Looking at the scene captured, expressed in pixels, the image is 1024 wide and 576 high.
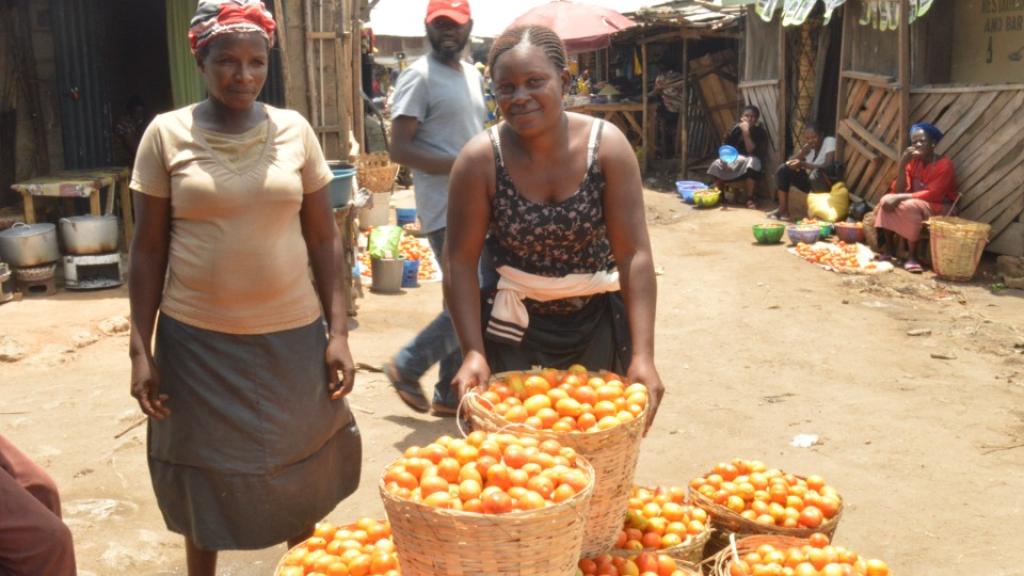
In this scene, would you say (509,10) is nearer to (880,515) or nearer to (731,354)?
(731,354)

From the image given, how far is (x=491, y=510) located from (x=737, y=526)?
4.70 ft

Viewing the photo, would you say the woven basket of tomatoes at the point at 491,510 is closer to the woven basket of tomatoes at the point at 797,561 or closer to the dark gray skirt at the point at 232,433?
the dark gray skirt at the point at 232,433

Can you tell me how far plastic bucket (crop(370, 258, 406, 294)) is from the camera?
875 centimetres

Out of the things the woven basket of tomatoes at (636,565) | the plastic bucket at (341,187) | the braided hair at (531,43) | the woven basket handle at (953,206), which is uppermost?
the braided hair at (531,43)

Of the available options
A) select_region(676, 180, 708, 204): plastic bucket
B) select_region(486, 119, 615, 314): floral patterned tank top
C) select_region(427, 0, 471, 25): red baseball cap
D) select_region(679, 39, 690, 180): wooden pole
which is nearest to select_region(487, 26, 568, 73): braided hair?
select_region(486, 119, 615, 314): floral patterned tank top

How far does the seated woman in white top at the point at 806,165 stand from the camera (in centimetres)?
1257

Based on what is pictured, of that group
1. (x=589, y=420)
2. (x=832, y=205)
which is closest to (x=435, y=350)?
(x=589, y=420)

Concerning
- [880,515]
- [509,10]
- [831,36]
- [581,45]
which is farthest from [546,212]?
[509,10]

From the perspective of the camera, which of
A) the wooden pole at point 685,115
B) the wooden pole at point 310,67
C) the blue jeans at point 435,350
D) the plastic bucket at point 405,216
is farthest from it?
the wooden pole at point 685,115

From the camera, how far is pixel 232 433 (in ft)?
9.41

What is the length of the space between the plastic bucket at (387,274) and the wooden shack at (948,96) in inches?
220

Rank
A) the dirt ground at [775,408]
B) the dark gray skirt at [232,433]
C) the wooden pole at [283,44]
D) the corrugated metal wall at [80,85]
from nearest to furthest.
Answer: the dark gray skirt at [232,433]
the dirt ground at [775,408]
the wooden pole at [283,44]
the corrugated metal wall at [80,85]

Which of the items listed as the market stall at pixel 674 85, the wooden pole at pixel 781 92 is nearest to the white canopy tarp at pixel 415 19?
the market stall at pixel 674 85

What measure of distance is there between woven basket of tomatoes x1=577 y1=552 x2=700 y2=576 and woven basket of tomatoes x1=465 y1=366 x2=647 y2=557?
0.12 ft
